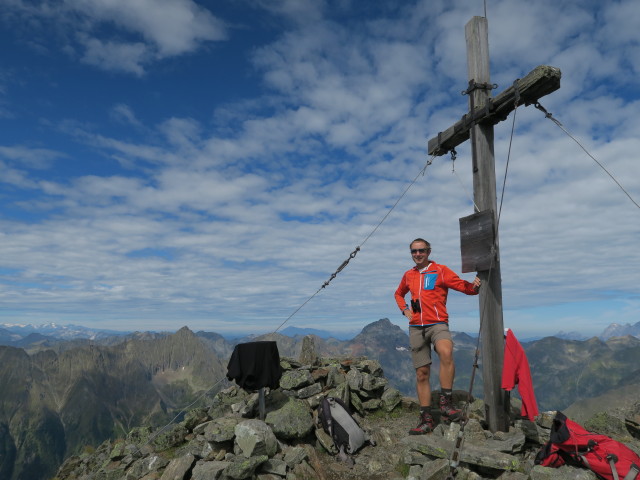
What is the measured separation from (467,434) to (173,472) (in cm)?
683

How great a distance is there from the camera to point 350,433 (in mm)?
9719

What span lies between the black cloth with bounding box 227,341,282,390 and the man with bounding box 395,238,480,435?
3878 millimetres

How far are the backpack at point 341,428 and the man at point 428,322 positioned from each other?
140cm

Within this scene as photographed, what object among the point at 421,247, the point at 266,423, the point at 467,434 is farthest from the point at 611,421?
the point at 266,423

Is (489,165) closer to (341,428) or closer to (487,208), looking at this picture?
(487,208)

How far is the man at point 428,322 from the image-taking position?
371 inches

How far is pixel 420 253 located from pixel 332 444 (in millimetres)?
5488

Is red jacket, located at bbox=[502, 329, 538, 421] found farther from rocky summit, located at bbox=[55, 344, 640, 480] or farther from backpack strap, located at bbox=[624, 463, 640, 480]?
backpack strap, located at bbox=[624, 463, 640, 480]

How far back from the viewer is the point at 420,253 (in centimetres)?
1005

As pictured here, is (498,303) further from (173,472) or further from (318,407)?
(173,472)

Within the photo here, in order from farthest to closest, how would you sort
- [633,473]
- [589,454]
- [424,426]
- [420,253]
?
[420,253], [424,426], [589,454], [633,473]

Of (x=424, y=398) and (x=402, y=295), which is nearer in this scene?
(x=424, y=398)

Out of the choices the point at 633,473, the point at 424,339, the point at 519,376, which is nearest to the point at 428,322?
the point at 424,339

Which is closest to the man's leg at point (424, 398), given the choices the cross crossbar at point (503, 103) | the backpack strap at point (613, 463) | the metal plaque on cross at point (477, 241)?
the metal plaque on cross at point (477, 241)
